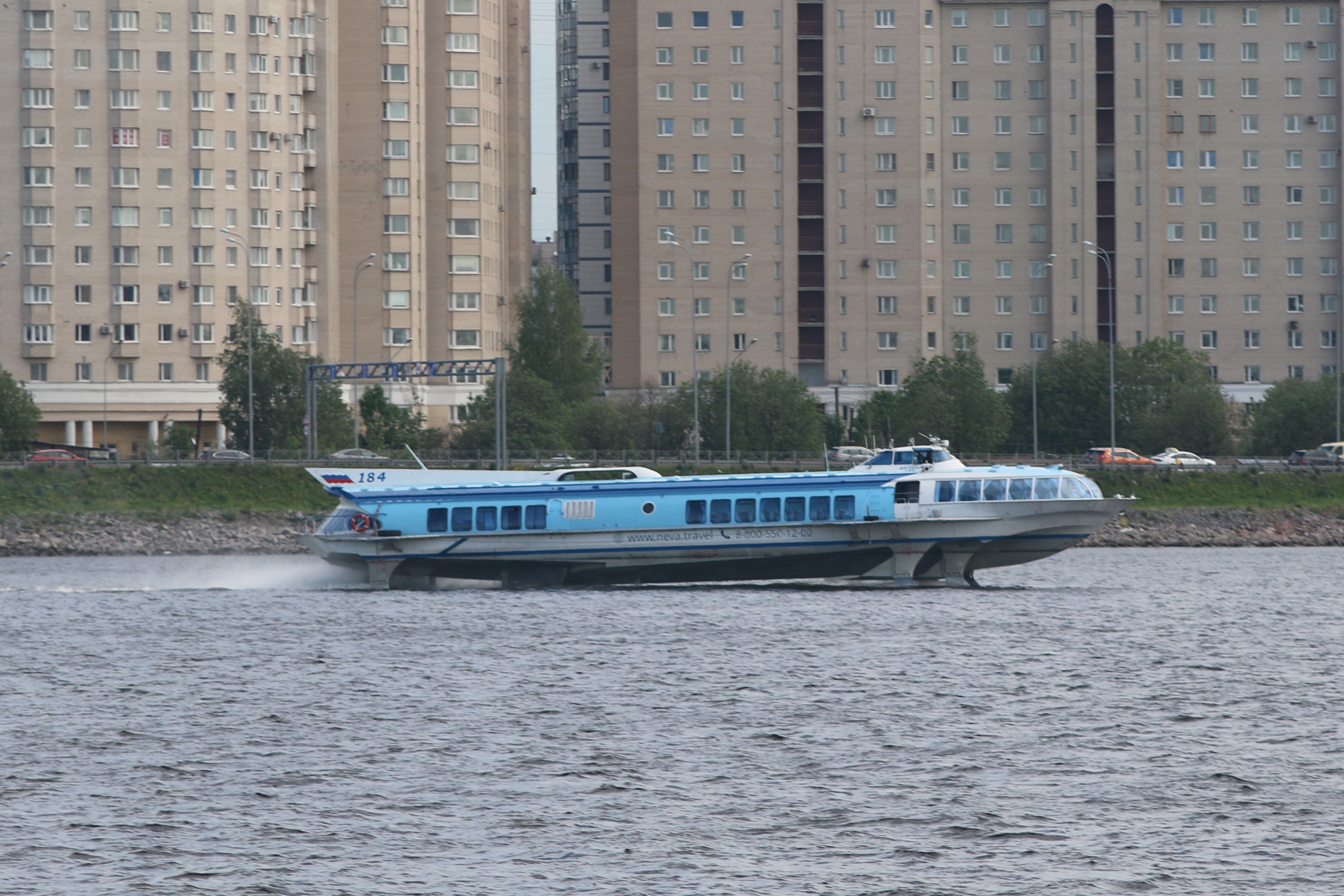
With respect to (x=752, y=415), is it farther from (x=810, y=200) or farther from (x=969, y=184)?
(x=969, y=184)

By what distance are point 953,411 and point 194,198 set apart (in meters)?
57.4

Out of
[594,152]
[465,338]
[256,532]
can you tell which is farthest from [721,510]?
[594,152]

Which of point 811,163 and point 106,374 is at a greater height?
point 811,163

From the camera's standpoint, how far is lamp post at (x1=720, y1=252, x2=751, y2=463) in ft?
364

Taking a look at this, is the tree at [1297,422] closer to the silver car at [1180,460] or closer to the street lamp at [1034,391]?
the silver car at [1180,460]

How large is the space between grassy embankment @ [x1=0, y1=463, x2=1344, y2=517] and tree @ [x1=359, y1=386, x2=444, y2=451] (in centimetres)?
2026

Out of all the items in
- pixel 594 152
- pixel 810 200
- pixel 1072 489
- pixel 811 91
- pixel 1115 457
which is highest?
pixel 594 152

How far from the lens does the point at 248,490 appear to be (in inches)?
3676

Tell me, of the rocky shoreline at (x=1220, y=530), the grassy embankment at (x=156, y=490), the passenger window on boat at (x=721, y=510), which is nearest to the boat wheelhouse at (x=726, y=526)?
the passenger window on boat at (x=721, y=510)

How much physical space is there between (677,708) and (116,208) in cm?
10439

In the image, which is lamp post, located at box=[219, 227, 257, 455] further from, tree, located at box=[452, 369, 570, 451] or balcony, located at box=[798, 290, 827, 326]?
balcony, located at box=[798, 290, 827, 326]

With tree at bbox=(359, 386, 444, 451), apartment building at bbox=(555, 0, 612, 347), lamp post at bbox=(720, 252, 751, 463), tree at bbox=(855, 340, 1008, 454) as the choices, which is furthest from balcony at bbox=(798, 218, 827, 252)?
apartment building at bbox=(555, 0, 612, 347)

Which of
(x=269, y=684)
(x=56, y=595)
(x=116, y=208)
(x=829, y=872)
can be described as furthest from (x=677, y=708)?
(x=116, y=208)

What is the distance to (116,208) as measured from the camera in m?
128
